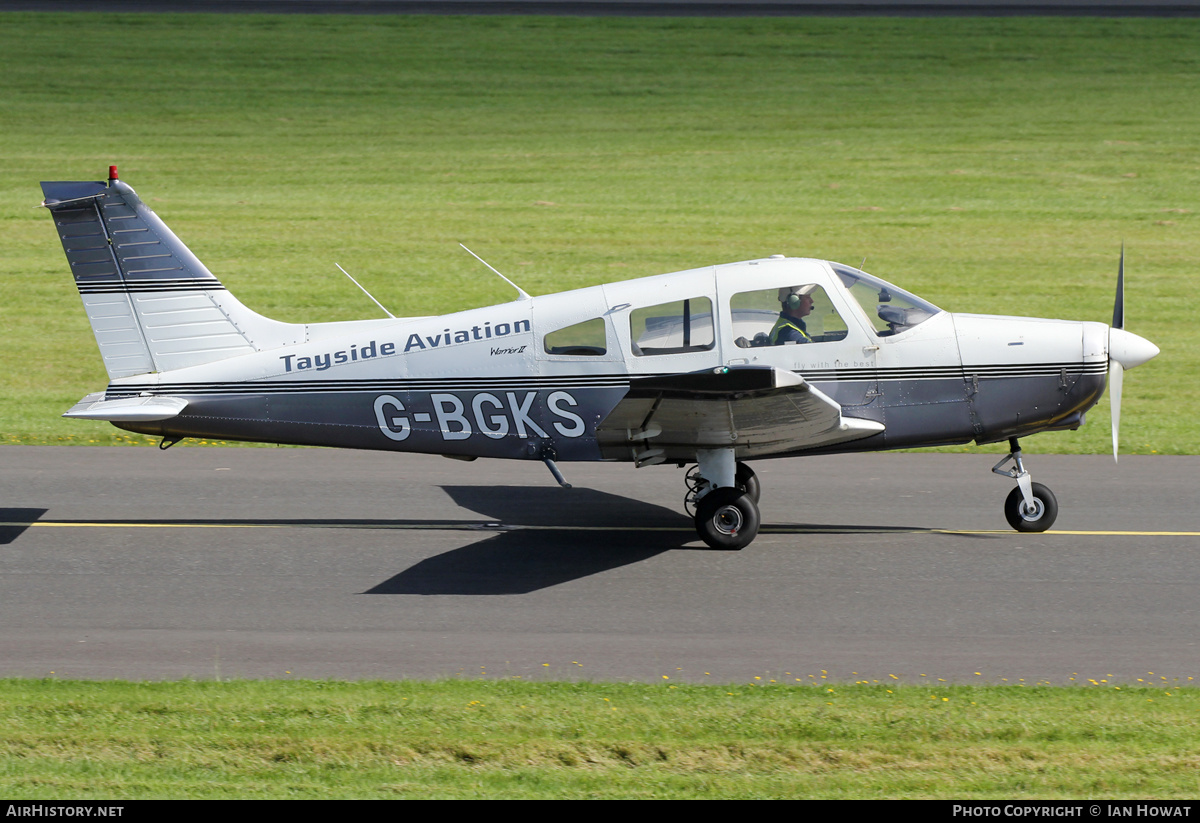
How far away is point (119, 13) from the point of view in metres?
35.1

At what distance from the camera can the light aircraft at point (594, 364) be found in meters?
9.49

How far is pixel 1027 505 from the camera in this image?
999cm

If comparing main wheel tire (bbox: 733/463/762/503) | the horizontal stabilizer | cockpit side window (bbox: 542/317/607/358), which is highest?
cockpit side window (bbox: 542/317/607/358)

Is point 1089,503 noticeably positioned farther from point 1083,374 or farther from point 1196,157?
point 1196,157

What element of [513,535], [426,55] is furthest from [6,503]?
[426,55]

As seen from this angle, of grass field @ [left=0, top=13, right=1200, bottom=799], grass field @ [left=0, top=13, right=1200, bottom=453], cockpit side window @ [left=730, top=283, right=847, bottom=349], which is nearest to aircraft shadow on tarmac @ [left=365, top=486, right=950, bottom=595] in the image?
cockpit side window @ [left=730, top=283, right=847, bottom=349]

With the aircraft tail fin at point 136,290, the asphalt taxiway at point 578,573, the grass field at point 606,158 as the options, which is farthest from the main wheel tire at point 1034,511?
the aircraft tail fin at point 136,290

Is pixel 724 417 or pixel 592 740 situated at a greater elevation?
pixel 724 417

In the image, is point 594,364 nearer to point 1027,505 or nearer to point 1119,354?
point 1027,505

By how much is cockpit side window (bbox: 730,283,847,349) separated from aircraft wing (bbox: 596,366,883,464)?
0.46 metres

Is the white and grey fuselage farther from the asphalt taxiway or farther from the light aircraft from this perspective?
the asphalt taxiway

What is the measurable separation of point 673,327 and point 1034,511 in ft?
11.0

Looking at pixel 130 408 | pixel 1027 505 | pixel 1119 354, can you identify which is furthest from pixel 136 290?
pixel 1119 354

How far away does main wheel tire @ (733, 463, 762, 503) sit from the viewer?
10586 millimetres
